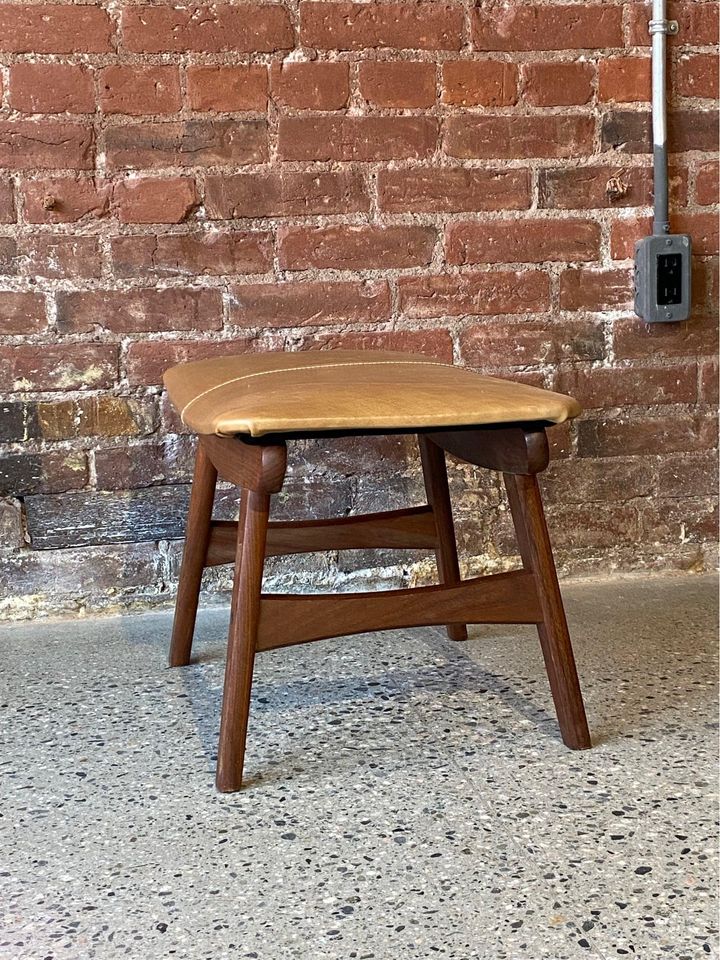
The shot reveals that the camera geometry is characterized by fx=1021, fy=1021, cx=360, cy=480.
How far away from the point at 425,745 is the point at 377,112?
1.05 meters

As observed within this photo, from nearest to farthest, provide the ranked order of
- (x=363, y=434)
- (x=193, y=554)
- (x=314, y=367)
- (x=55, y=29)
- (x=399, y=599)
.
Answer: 1. (x=363, y=434)
2. (x=399, y=599)
3. (x=314, y=367)
4. (x=193, y=554)
5. (x=55, y=29)

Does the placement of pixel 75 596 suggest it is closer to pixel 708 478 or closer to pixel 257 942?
pixel 257 942

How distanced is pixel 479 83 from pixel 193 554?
94cm

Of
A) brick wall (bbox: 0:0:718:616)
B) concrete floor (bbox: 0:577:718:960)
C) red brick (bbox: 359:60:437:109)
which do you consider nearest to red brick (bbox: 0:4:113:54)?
brick wall (bbox: 0:0:718:616)

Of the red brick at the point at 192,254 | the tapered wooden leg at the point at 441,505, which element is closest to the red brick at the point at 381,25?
the red brick at the point at 192,254

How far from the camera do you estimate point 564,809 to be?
1128 millimetres

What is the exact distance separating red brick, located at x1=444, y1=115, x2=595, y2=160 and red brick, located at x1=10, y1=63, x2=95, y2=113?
0.60 meters

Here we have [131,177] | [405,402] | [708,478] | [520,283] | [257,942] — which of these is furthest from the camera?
[708,478]

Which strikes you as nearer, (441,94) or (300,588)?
(441,94)

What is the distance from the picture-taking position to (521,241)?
5.90 feet

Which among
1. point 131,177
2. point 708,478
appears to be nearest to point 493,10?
point 131,177

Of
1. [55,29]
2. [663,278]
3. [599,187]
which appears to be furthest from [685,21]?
[55,29]

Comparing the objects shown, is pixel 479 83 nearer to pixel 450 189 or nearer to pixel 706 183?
pixel 450 189

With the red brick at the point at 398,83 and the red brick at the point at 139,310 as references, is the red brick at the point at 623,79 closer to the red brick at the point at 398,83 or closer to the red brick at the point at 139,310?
the red brick at the point at 398,83
